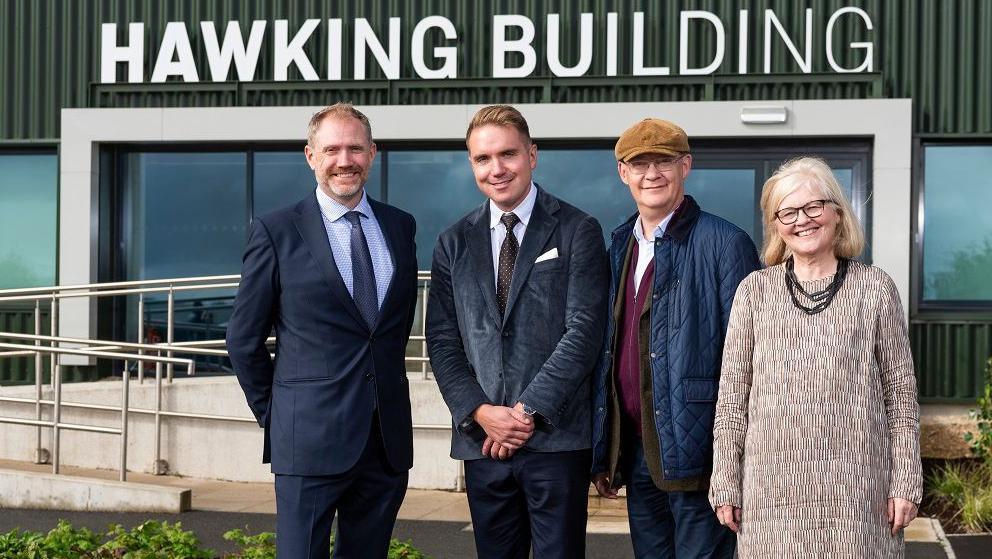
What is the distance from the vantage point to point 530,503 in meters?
3.85

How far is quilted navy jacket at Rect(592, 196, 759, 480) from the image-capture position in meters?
3.65

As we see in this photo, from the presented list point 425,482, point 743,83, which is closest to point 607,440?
point 425,482

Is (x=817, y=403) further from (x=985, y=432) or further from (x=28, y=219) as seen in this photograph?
(x=28, y=219)

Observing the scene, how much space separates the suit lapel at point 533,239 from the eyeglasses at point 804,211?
840 mm

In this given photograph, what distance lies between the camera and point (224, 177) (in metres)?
11.8

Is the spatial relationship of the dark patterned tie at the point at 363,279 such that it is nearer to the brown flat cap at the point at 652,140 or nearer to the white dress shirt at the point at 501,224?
the white dress shirt at the point at 501,224

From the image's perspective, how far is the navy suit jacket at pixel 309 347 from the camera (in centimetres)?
388

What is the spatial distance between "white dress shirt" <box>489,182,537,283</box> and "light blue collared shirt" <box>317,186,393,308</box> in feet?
1.22

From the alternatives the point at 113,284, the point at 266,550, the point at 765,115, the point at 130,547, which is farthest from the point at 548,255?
the point at 113,284

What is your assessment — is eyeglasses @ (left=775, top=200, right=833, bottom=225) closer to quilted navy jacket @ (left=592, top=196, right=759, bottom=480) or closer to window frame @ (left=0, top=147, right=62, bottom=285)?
quilted navy jacket @ (left=592, top=196, right=759, bottom=480)

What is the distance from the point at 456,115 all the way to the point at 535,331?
726 cm

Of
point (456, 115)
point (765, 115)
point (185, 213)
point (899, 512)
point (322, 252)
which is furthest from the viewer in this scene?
point (185, 213)

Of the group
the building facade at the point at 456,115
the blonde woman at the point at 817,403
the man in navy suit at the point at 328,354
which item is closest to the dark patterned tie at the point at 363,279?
the man in navy suit at the point at 328,354

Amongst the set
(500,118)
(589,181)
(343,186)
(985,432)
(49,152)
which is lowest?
(985,432)
